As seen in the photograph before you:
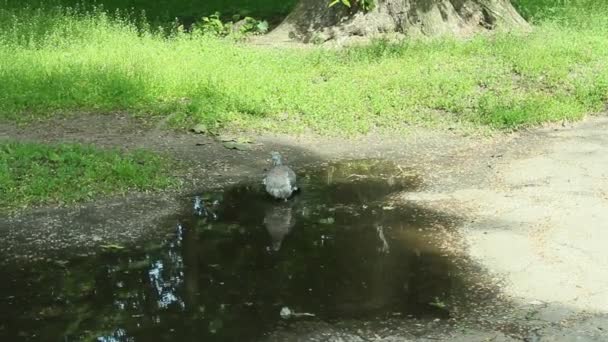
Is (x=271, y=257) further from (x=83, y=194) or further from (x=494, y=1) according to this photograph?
(x=494, y=1)

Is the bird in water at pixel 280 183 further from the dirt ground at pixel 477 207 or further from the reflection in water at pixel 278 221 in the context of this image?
the dirt ground at pixel 477 207

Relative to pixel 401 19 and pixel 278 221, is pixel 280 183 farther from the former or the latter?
pixel 401 19

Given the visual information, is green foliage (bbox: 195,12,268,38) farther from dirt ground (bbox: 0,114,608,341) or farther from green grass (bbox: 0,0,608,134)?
dirt ground (bbox: 0,114,608,341)

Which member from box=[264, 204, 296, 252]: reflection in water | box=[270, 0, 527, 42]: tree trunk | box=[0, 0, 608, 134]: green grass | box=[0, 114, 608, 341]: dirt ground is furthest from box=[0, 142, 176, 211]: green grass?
box=[270, 0, 527, 42]: tree trunk

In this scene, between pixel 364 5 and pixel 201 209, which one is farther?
pixel 364 5

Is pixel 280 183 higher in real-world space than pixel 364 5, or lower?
lower

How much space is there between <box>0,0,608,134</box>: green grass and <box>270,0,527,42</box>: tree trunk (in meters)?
0.61

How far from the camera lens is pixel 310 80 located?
10.7 meters

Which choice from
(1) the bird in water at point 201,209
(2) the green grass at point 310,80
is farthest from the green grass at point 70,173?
(2) the green grass at point 310,80

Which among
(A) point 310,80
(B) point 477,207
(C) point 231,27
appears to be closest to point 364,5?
(A) point 310,80

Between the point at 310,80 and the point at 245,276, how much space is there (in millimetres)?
5036

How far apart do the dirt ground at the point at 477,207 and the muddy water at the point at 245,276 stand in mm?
246

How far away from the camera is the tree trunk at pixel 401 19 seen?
40.6 feet

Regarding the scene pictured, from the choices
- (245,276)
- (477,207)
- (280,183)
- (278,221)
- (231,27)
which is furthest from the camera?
(231,27)
